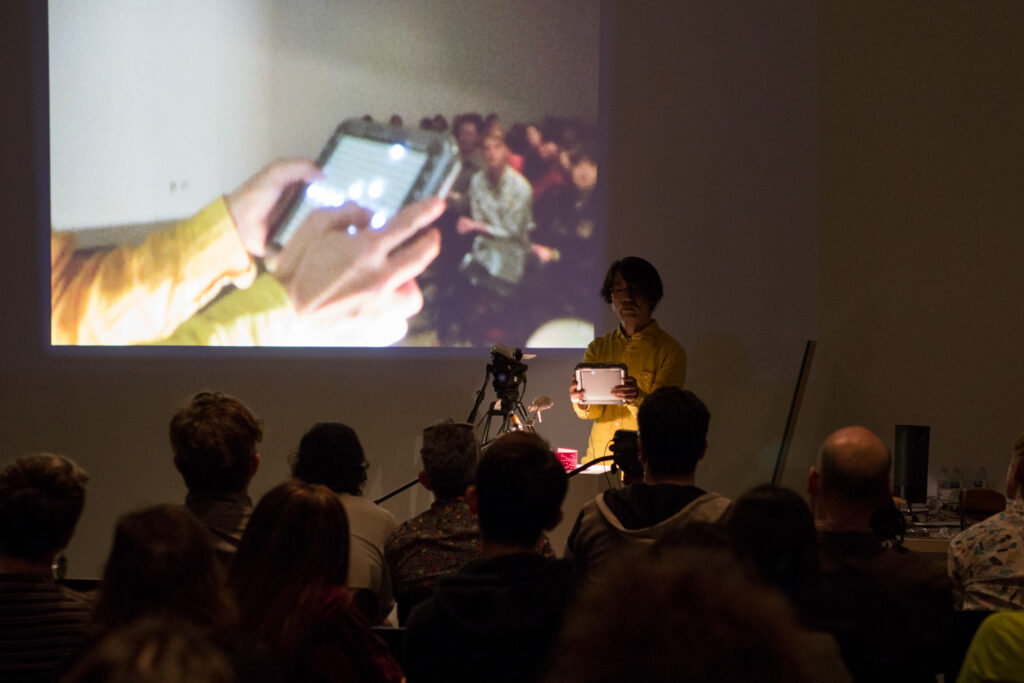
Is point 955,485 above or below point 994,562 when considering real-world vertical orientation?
below

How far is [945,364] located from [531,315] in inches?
73.8

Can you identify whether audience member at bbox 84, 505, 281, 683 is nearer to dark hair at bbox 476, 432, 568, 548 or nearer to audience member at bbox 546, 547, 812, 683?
dark hair at bbox 476, 432, 568, 548

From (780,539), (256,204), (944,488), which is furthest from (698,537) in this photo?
(256,204)

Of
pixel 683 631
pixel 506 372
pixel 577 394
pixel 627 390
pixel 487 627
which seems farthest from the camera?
pixel 506 372

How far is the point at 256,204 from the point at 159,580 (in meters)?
3.37

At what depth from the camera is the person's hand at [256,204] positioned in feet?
14.9

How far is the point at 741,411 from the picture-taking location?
181 inches

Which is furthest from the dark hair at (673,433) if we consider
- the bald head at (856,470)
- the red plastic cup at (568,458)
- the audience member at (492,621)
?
the red plastic cup at (568,458)

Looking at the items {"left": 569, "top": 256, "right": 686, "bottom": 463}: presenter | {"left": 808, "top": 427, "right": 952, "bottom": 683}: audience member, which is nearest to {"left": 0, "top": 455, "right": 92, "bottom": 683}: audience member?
{"left": 808, "top": 427, "right": 952, "bottom": 683}: audience member

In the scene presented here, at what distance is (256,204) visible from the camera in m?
4.54

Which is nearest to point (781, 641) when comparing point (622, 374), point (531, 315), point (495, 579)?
point (495, 579)

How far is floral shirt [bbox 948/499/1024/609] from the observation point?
239 cm

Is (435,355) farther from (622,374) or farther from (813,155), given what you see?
(813,155)

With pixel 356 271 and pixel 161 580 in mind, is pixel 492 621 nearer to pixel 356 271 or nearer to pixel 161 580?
pixel 161 580
